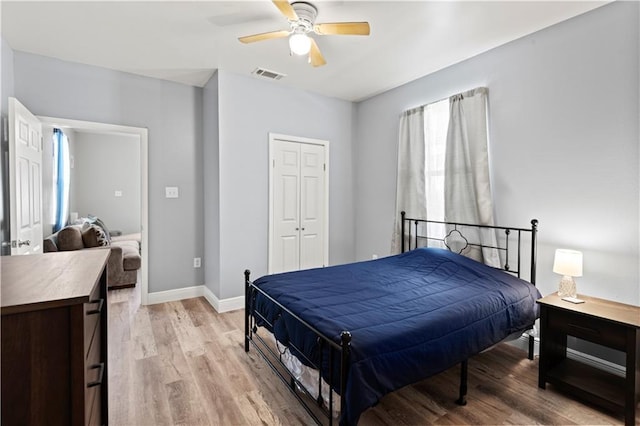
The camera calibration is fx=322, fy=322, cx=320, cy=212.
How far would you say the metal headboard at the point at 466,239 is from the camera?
2776 mm

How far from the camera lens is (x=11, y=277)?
3.45 feet

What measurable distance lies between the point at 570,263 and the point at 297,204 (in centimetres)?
298

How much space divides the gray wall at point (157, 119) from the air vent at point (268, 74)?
37.9 inches

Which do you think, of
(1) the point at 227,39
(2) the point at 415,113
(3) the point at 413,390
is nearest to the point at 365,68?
(2) the point at 415,113

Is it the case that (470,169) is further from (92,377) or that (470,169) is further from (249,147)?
(92,377)

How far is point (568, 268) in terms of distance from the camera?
2336 mm

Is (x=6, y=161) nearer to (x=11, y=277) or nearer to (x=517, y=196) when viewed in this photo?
(x=11, y=277)

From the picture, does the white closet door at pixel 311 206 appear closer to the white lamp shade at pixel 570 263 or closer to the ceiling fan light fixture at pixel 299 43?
the ceiling fan light fixture at pixel 299 43

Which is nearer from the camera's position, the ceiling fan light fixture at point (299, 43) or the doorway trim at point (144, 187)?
the ceiling fan light fixture at point (299, 43)

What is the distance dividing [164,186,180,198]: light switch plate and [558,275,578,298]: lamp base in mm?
4059

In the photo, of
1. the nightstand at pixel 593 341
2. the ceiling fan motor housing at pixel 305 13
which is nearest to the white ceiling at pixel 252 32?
the ceiling fan motor housing at pixel 305 13

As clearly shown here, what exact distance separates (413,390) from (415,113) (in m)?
2.94

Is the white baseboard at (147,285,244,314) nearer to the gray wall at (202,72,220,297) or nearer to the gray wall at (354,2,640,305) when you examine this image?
the gray wall at (202,72,220,297)

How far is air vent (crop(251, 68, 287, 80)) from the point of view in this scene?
3.68 meters
